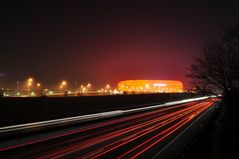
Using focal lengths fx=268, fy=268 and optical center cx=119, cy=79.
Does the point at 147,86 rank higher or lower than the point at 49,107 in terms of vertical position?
higher

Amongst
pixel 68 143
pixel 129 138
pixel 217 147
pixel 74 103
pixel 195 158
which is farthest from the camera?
pixel 74 103

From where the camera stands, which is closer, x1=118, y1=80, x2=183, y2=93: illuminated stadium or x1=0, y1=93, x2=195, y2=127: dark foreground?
x1=0, y1=93, x2=195, y2=127: dark foreground

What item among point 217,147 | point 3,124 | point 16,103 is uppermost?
point 16,103

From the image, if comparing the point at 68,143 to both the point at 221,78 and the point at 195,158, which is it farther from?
the point at 221,78

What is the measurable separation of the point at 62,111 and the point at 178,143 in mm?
18703

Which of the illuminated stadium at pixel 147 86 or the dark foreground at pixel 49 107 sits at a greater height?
the illuminated stadium at pixel 147 86

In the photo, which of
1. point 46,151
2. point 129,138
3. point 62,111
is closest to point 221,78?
point 129,138

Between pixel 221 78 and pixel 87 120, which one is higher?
pixel 221 78

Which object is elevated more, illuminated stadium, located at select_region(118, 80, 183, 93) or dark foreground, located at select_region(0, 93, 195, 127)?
illuminated stadium, located at select_region(118, 80, 183, 93)

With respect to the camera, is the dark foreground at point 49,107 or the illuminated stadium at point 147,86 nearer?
the dark foreground at point 49,107

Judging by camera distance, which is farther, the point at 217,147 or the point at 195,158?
the point at 217,147

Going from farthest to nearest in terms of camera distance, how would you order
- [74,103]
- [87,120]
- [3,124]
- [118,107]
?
[118,107]
[74,103]
[87,120]
[3,124]

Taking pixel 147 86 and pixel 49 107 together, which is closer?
pixel 49 107

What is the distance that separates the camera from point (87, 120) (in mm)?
31016
